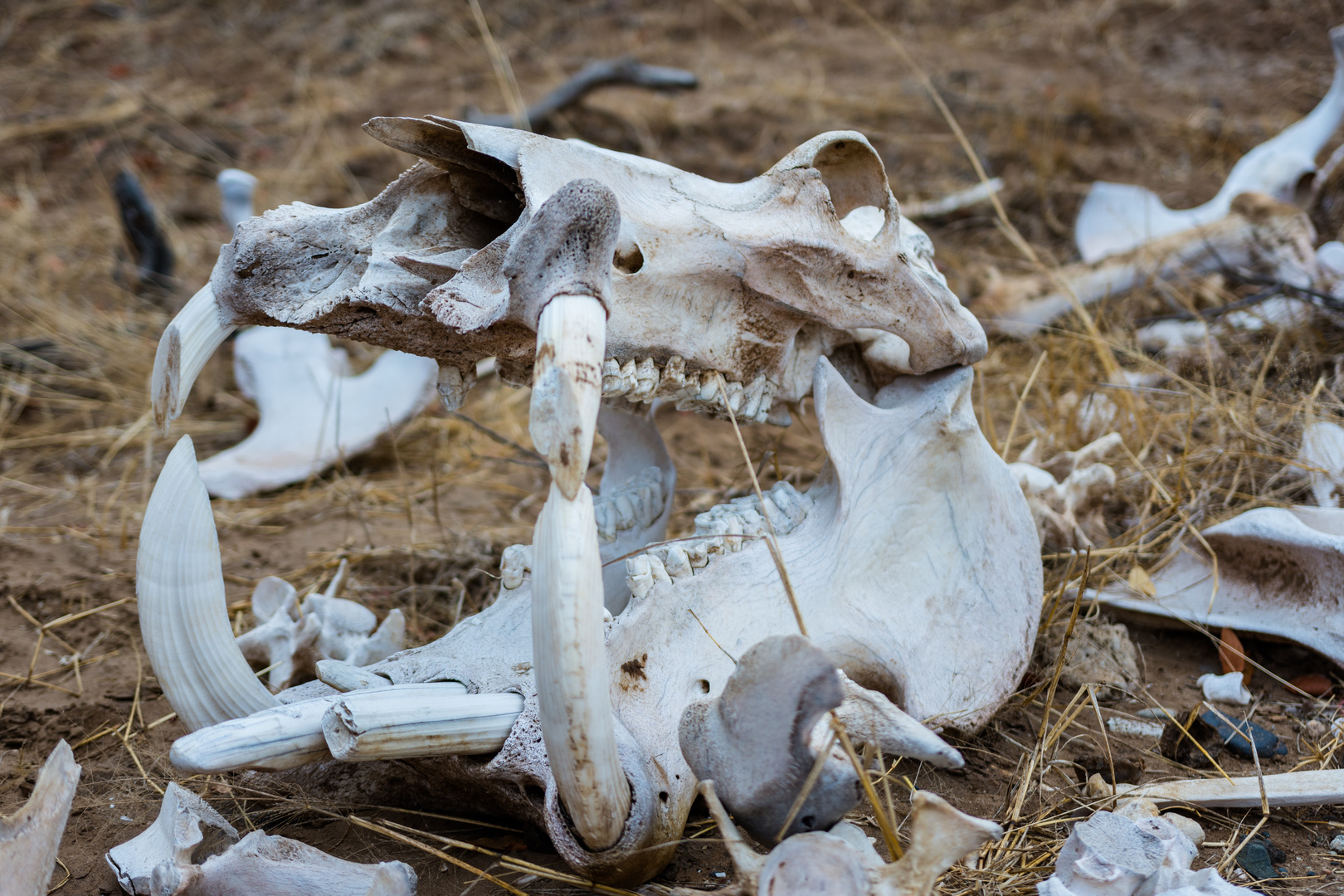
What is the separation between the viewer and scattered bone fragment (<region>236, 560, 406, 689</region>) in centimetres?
173

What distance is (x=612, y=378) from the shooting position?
4.46 ft

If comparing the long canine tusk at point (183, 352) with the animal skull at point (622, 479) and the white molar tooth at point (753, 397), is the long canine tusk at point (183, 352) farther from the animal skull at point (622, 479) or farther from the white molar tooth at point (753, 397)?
the white molar tooth at point (753, 397)

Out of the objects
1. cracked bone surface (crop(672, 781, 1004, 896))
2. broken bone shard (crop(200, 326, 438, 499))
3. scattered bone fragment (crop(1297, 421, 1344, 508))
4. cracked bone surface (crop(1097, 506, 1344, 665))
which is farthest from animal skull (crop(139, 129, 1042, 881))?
broken bone shard (crop(200, 326, 438, 499))

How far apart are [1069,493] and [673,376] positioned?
1.11m

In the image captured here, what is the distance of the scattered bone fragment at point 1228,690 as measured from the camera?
1.83 metres

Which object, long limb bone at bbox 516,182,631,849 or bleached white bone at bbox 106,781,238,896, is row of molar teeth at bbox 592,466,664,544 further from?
bleached white bone at bbox 106,781,238,896

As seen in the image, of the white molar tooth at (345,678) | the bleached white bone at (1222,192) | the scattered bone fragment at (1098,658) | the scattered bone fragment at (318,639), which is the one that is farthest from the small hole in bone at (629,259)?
the bleached white bone at (1222,192)

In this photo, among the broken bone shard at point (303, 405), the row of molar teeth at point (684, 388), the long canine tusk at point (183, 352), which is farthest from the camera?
the broken bone shard at point (303, 405)

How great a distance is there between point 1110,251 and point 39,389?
3985 millimetres

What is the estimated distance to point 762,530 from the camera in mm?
1611

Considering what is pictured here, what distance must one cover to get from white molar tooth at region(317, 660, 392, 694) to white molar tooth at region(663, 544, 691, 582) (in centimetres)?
43

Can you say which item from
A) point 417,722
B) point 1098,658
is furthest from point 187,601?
point 1098,658

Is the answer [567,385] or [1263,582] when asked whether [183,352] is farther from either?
[1263,582]

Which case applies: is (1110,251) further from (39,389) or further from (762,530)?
(39,389)
